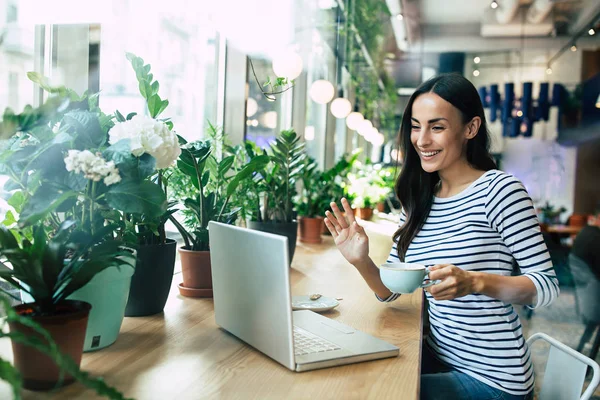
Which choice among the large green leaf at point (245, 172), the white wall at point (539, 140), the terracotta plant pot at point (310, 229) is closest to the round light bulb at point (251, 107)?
the terracotta plant pot at point (310, 229)

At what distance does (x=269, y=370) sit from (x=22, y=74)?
1210 mm

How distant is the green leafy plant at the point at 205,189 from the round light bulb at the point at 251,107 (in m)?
1.69

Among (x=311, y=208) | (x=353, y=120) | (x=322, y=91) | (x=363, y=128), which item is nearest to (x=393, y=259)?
(x=311, y=208)

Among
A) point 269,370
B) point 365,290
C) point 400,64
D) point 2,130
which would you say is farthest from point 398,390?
point 400,64

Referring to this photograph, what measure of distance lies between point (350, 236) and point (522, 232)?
0.51 metres

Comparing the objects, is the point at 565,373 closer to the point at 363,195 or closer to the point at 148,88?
the point at 148,88

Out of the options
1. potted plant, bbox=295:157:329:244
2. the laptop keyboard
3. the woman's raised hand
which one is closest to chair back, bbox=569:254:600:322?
potted plant, bbox=295:157:329:244

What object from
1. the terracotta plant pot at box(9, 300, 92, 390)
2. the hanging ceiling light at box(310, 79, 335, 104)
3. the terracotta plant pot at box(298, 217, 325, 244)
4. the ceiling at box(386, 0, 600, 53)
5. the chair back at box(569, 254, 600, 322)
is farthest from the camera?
the ceiling at box(386, 0, 600, 53)

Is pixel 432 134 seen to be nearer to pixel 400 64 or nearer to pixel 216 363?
pixel 216 363

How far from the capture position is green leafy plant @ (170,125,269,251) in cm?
175

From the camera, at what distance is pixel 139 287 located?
5.09 feet

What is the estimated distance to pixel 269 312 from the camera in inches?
47.7

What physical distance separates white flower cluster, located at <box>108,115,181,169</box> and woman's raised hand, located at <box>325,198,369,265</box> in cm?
69

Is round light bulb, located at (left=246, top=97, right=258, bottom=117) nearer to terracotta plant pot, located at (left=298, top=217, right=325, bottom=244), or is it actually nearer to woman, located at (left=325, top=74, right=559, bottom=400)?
terracotta plant pot, located at (left=298, top=217, right=325, bottom=244)
